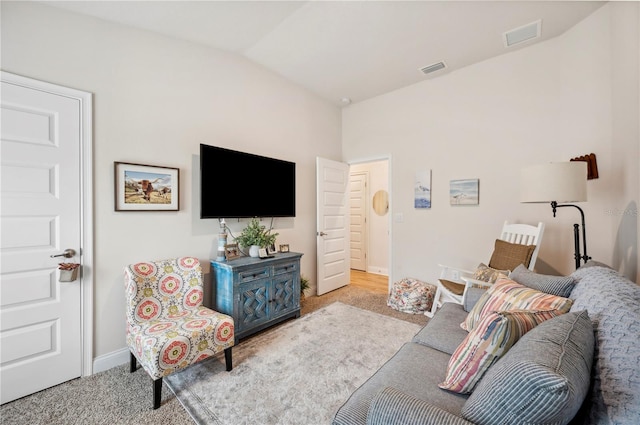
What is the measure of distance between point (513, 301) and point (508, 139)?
2.30 m

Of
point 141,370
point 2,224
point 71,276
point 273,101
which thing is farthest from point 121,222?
point 273,101

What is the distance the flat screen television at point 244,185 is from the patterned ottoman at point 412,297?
1.68 m

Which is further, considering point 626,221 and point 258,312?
point 258,312

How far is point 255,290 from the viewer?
2586mm

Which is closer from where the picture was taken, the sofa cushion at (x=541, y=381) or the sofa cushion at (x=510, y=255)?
the sofa cushion at (x=541, y=381)

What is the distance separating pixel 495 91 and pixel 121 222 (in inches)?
158

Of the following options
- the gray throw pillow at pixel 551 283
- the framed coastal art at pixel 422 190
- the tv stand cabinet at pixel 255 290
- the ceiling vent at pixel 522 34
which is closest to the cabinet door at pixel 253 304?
the tv stand cabinet at pixel 255 290

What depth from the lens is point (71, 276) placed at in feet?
6.24

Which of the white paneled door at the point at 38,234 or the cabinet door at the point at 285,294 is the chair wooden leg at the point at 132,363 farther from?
the cabinet door at the point at 285,294

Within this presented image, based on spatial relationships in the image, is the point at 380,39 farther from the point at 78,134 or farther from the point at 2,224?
the point at 2,224

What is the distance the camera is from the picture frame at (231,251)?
2640mm

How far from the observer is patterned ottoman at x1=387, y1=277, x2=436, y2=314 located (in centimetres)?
315

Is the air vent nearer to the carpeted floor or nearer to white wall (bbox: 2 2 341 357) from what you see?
white wall (bbox: 2 2 341 357)

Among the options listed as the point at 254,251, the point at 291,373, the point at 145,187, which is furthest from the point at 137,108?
the point at 291,373
